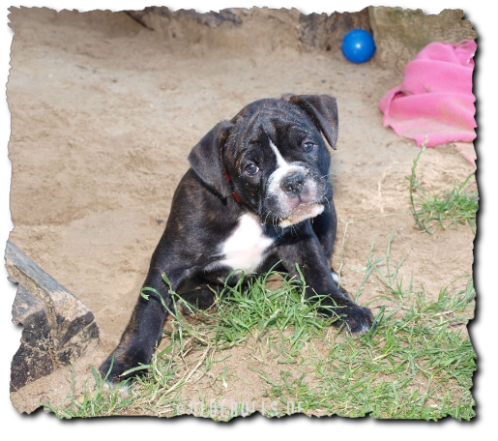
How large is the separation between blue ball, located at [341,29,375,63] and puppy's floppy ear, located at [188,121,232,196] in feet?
15.5

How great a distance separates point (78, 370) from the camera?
4.45 m

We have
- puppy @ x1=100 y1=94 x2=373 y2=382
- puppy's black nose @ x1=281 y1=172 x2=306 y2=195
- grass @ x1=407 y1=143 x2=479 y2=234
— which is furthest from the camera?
grass @ x1=407 y1=143 x2=479 y2=234

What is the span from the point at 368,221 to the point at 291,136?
5.71ft

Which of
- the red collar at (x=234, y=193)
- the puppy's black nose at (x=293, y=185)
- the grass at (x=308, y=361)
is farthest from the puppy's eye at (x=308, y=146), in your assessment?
the grass at (x=308, y=361)

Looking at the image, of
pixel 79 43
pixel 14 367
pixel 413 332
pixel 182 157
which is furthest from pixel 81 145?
pixel 413 332

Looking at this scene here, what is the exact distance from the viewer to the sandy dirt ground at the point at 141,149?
5410mm

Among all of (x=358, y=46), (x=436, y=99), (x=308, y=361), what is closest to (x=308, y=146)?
(x=308, y=361)

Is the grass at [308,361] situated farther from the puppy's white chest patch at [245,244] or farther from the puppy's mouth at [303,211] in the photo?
the puppy's mouth at [303,211]

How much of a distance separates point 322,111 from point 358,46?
4350mm

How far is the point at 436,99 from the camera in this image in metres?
7.34

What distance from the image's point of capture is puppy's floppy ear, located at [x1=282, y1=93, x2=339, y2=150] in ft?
15.6

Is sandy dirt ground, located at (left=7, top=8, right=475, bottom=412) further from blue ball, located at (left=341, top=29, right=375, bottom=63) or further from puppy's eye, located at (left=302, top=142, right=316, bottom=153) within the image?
puppy's eye, located at (left=302, top=142, right=316, bottom=153)

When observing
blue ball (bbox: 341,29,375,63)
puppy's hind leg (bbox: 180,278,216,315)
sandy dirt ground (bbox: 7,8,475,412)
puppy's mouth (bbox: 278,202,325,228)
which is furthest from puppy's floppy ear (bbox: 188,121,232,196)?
blue ball (bbox: 341,29,375,63)

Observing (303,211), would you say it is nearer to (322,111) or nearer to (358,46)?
(322,111)
